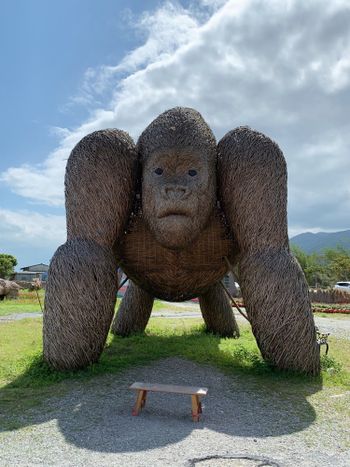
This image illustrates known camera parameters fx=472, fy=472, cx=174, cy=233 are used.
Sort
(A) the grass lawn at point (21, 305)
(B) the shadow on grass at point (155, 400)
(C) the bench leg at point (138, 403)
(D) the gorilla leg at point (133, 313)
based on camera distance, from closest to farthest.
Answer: (B) the shadow on grass at point (155, 400) < (C) the bench leg at point (138, 403) < (D) the gorilla leg at point (133, 313) < (A) the grass lawn at point (21, 305)

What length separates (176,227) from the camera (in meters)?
5.88

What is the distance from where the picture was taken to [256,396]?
212 inches

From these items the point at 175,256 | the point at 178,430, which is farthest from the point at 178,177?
the point at 178,430

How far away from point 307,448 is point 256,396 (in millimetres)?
1521

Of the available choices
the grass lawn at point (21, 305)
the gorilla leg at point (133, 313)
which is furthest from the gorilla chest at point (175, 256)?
the grass lawn at point (21, 305)

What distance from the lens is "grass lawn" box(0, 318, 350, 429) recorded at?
5.51m

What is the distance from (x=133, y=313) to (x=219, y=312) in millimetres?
1796

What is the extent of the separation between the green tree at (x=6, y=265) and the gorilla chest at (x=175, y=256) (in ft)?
133

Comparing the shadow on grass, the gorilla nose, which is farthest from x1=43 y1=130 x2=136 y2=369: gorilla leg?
the gorilla nose

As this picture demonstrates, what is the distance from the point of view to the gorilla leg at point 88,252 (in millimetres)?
5781

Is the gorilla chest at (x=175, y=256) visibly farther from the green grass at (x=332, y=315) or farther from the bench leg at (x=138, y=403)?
the green grass at (x=332, y=315)

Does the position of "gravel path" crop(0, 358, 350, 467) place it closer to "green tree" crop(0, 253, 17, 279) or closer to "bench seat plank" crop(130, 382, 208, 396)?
"bench seat plank" crop(130, 382, 208, 396)

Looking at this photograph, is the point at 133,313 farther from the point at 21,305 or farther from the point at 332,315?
the point at 21,305

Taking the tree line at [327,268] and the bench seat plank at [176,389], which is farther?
the tree line at [327,268]
